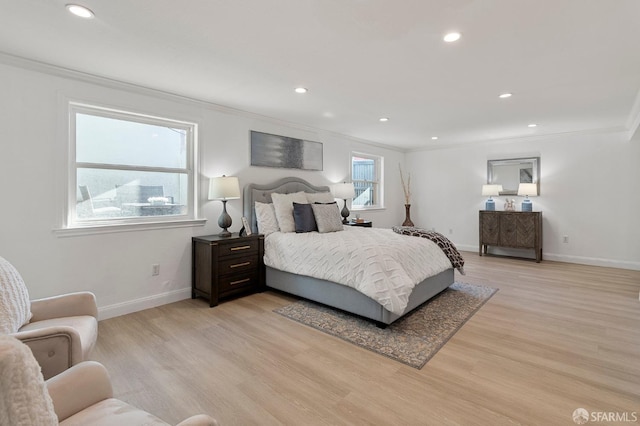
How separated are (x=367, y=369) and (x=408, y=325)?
875 millimetres

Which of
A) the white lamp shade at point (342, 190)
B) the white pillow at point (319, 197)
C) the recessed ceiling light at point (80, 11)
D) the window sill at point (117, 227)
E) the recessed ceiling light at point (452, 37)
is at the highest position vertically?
the recessed ceiling light at point (452, 37)

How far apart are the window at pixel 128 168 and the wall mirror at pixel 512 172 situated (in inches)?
225

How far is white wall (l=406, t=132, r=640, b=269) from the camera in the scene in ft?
16.8

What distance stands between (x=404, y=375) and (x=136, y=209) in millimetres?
3118

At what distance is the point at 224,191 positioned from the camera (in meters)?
3.68

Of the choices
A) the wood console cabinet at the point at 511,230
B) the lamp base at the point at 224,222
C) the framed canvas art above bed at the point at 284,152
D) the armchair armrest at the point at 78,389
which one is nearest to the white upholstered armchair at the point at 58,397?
the armchair armrest at the point at 78,389

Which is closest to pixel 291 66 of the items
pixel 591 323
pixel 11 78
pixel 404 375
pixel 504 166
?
pixel 11 78

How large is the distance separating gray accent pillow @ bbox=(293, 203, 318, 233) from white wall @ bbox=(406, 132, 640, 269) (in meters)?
4.15

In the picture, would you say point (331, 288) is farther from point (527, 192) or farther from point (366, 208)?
point (527, 192)

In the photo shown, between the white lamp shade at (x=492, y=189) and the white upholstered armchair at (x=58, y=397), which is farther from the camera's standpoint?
the white lamp shade at (x=492, y=189)

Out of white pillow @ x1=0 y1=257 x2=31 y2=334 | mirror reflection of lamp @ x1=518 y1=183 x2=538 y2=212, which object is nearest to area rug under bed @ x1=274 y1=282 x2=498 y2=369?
white pillow @ x1=0 y1=257 x2=31 y2=334

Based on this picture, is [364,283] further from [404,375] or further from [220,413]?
[220,413]

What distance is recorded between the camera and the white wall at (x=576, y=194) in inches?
202

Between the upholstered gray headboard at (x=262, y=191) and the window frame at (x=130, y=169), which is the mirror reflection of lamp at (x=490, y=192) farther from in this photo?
the window frame at (x=130, y=169)
